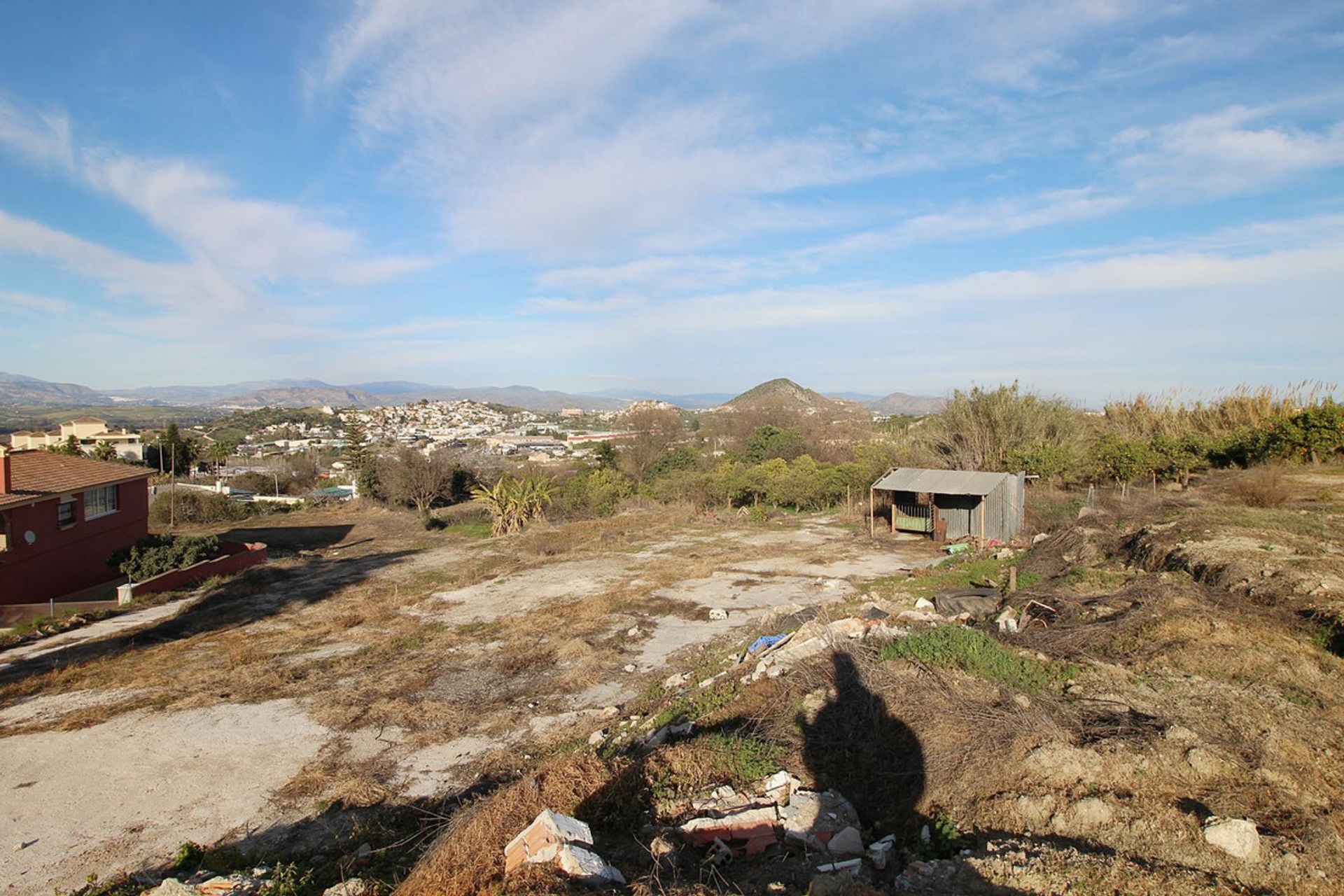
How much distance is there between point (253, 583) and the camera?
669 inches

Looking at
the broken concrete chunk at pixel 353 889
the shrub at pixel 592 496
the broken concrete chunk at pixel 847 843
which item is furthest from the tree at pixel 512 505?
the broken concrete chunk at pixel 847 843

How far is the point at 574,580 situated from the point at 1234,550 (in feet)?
42.7

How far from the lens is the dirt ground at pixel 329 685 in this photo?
604 centimetres

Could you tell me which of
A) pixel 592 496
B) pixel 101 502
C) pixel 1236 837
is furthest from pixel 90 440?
pixel 1236 837

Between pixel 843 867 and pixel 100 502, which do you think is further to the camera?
pixel 100 502

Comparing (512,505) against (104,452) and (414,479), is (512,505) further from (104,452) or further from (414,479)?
(104,452)

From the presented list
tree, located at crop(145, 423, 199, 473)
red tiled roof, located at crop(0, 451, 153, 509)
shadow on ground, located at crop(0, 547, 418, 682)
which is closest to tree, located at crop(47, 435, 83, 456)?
tree, located at crop(145, 423, 199, 473)

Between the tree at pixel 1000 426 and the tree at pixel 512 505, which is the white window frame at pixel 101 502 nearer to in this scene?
the tree at pixel 512 505

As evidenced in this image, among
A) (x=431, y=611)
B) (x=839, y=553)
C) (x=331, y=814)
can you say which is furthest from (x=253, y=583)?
(x=839, y=553)

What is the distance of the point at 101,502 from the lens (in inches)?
705

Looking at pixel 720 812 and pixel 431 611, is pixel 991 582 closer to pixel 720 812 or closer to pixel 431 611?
pixel 720 812

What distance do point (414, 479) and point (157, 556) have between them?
60.9 ft

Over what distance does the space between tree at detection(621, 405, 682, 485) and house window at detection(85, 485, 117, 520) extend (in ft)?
71.7

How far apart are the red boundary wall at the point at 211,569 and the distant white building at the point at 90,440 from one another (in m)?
26.0
